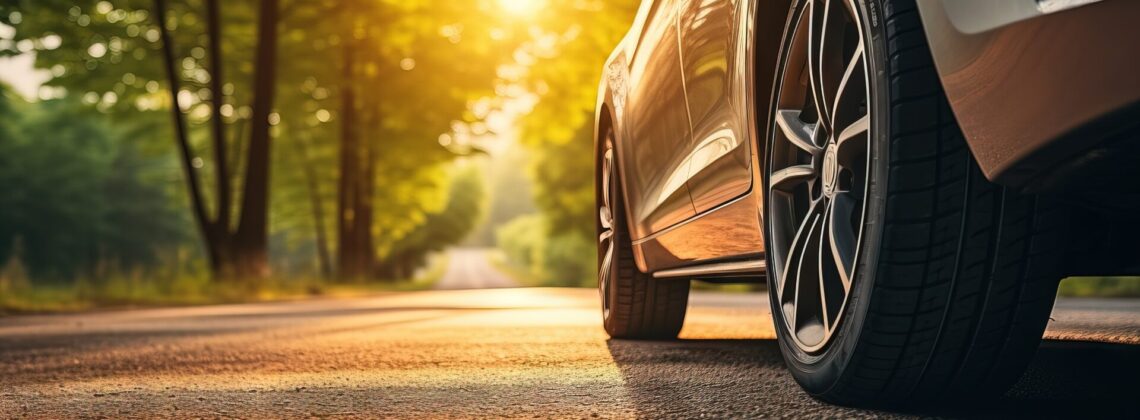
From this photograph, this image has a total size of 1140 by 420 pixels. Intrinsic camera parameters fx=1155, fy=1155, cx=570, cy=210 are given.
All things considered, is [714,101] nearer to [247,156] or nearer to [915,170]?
[915,170]

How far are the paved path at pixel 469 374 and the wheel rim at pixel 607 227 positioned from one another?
0.25m

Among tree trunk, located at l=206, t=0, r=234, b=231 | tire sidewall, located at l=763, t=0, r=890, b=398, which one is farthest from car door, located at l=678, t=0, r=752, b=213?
tree trunk, located at l=206, t=0, r=234, b=231

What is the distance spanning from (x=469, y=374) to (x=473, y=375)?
0.14 ft

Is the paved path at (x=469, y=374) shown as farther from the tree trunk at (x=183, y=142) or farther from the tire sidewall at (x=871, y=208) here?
the tree trunk at (x=183, y=142)

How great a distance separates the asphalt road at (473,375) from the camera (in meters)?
2.79

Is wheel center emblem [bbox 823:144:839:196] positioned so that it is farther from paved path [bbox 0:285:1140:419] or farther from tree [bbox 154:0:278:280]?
tree [bbox 154:0:278:280]

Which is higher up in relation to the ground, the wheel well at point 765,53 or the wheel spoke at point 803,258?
the wheel well at point 765,53

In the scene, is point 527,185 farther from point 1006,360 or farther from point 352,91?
point 1006,360

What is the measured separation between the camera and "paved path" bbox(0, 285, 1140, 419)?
110 inches

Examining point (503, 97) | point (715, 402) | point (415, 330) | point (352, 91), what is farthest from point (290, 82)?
point (715, 402)

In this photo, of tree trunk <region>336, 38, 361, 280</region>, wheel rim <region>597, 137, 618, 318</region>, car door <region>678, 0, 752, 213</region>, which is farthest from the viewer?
tree trunk <region>336, 38, 361, 280</region>

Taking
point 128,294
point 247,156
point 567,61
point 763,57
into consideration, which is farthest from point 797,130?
point 567,61

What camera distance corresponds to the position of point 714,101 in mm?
3178

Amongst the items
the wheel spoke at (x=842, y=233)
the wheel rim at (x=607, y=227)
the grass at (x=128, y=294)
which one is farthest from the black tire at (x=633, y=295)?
the grass at (x=128, y=294)
